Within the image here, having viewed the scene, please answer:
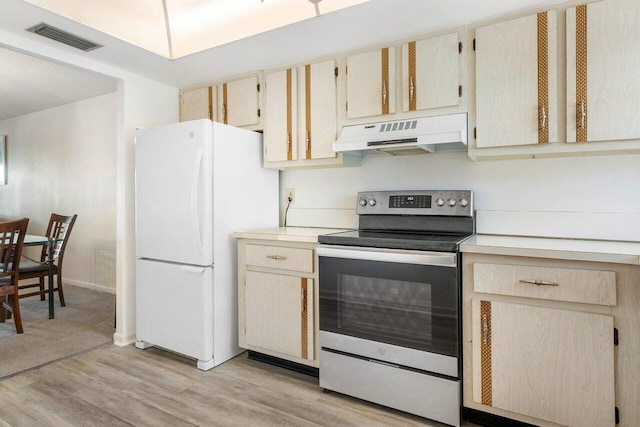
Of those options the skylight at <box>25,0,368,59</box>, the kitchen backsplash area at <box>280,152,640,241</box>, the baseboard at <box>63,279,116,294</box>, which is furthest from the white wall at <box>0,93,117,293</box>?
the kitchen backsplash area at <box>280,152,640,241</box>

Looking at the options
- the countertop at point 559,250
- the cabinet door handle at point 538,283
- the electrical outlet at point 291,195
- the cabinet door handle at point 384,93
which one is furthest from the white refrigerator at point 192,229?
the cabinet door handle at point 538,283

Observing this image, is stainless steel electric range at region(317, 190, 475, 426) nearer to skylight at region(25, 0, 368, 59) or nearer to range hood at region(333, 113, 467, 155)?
range hood at region(333, 113, 467, 155)

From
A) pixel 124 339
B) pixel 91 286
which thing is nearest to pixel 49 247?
pixel 91 286

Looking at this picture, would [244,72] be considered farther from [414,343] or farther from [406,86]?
[414,343]

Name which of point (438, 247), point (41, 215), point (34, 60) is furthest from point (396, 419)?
point (41, 215)

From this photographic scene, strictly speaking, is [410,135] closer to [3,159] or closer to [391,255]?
[391,255]

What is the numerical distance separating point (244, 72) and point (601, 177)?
2.52m

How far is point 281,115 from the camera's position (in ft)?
9.21

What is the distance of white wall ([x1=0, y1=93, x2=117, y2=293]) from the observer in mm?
4543

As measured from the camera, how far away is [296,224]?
10.1 ft

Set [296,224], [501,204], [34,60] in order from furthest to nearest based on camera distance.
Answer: [34,60], [296,224], [501,204]

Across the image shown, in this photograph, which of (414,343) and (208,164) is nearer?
(414,343)

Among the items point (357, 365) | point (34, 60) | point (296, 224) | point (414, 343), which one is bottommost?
point (357, 365)

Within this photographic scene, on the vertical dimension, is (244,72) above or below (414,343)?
above
